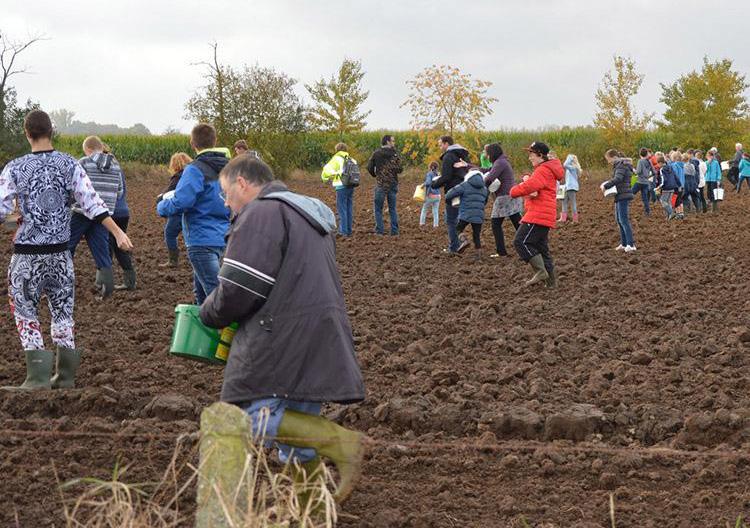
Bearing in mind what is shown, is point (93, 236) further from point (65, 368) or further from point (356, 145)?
point (356, 145)

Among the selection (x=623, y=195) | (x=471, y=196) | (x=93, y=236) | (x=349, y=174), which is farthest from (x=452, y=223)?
(x=93, y=236)

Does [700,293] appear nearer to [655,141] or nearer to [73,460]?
[73,460]

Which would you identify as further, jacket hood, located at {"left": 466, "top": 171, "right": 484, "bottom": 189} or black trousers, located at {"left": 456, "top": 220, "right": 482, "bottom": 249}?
black trousers, located at {"left": 456, "top": 220, "right": 482, "bottom": 249}

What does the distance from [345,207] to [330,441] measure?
14.2m

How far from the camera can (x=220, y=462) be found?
391 centimetres

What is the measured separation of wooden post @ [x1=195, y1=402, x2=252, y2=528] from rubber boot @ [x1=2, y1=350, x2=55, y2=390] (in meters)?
4.34

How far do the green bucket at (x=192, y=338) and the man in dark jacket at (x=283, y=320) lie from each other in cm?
36

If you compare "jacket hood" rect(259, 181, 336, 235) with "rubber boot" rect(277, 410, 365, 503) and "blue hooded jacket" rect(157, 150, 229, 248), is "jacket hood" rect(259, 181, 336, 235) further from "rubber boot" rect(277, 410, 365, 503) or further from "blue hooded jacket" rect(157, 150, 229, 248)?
"blue hooded jacket" rect(157, 150, 229, 248)

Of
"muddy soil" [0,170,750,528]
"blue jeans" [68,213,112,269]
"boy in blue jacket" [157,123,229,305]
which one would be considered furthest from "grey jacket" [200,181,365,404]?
"blue jeans" [68,213,112,269]

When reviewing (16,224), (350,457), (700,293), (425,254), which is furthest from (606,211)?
(350,457)

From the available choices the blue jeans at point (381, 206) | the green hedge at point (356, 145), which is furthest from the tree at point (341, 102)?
the blue jeans at point (381, 206)

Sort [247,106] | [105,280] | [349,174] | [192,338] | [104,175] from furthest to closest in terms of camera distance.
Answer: [247,106], [349,174], [104,175], [105,280], [192,338]

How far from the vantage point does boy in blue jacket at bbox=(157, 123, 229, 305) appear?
872 centimetres

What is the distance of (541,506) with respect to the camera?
5645mm
